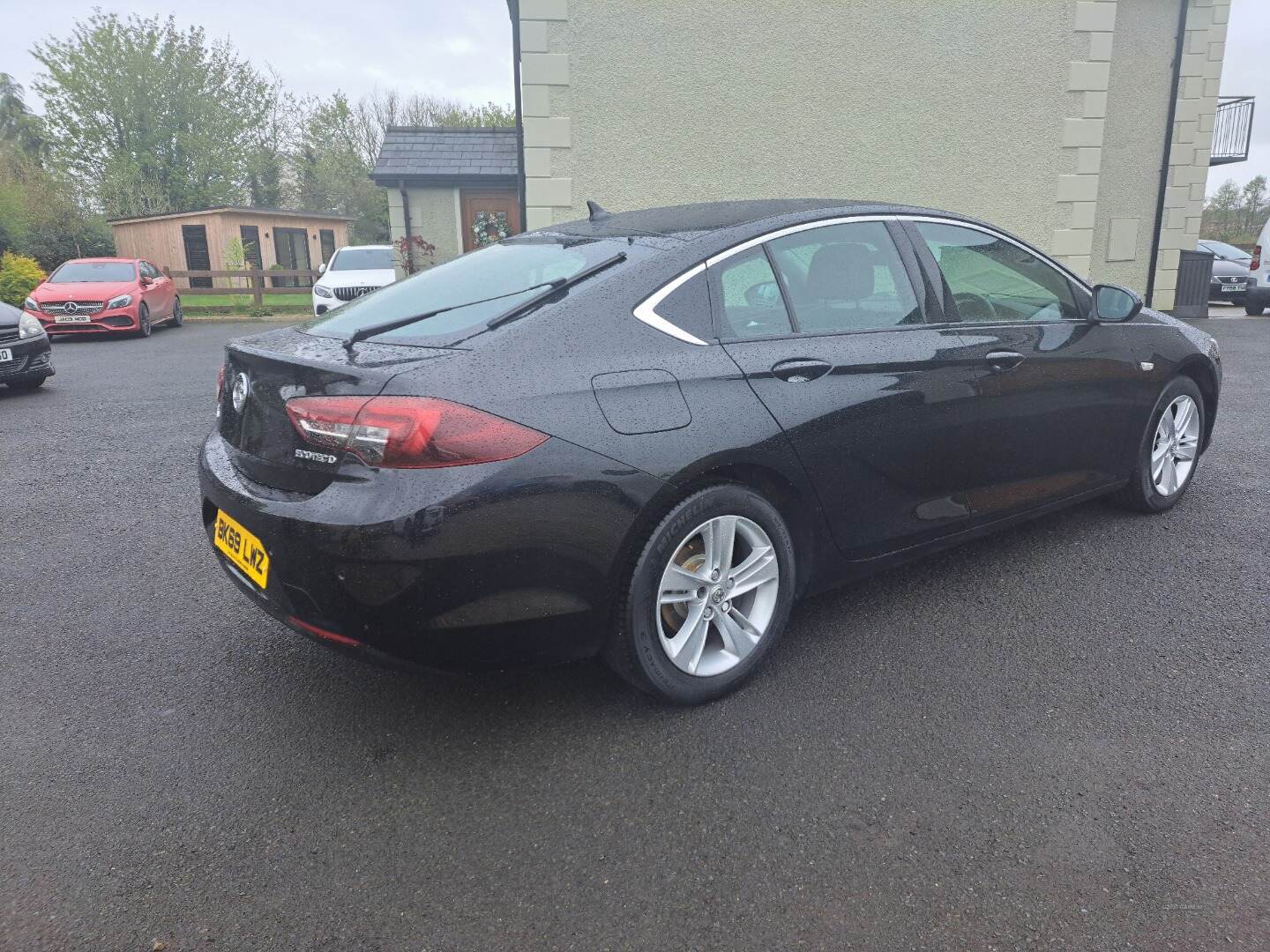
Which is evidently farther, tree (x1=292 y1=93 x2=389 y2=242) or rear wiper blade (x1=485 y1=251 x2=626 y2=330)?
tree (x1=292 y1=93 x2=389 y2=242)

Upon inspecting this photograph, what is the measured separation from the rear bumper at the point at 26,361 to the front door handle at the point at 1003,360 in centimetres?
897

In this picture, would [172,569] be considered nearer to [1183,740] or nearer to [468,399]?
[468,399]

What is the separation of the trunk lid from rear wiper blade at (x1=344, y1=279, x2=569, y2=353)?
0.08 meters

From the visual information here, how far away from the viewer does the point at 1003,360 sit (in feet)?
11.7

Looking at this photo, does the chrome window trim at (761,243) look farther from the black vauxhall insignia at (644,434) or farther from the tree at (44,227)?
the tree at (44,227)

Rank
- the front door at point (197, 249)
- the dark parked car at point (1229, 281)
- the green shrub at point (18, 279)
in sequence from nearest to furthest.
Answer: the dark parked car at point (1229, 281), the green shrub at point (18, 279), the front door at point (197, 249)

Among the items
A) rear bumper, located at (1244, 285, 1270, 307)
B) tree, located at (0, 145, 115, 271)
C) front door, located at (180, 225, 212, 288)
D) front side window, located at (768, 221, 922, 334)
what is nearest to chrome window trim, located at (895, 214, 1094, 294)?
front side window, located at (768, 221, 922, 334)

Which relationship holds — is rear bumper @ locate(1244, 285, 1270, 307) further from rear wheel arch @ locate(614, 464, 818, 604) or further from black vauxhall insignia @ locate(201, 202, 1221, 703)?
rear wheel arch @ locate(614, 464, 818, 604)

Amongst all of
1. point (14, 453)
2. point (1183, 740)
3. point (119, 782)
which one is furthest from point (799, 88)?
point (119, 782)

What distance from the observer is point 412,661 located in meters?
2.44

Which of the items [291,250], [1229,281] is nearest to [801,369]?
[1229,281]

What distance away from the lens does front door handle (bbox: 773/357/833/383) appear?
2.92 meters

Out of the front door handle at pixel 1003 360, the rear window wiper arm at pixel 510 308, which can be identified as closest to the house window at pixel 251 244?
the rear window wiper arm at pixel 510 308

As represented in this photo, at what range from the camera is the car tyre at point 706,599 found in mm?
2652
